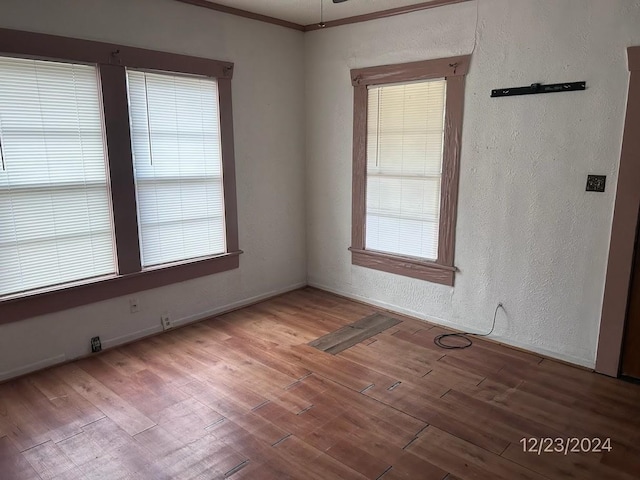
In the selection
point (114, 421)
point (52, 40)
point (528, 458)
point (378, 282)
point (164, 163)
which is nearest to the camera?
point (528, 458)

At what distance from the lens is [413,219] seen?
4098 mm

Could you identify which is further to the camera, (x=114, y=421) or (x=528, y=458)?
(x=114, y=421)

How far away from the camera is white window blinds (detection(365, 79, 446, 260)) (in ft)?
12.7

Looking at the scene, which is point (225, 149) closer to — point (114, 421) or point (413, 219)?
point (413, 219)

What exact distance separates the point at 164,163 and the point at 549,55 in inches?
117

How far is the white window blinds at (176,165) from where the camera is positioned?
3.55 metres

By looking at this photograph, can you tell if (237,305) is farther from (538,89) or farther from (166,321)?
(538,89)

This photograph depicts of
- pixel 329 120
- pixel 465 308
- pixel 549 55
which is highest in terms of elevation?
pixel 549 55

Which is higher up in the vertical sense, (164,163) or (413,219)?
(164,163)

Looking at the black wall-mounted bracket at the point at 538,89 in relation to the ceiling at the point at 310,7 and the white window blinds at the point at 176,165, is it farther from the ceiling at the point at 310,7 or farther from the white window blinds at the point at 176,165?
the white window blinds at the point at 176,165

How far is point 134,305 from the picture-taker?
365 cm

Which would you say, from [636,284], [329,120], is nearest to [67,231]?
[329,120]

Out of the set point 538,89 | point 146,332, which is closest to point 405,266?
point 538,89
